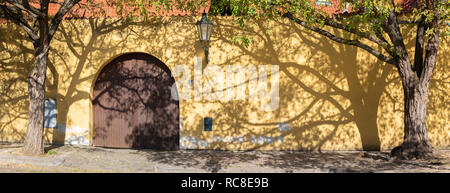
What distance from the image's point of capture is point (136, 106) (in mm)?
9797

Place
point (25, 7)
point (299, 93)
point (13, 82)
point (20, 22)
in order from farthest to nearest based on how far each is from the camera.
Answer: point (13, 82) → point (299, 93) → point (20, 22) → point (25, 7)

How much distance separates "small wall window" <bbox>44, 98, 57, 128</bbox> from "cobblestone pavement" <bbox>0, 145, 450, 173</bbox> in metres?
1.09

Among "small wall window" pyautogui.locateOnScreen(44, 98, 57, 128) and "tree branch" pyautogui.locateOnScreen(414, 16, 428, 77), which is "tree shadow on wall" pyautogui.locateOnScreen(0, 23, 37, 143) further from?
"tree branch" pyautogui.locateOnScreen(414, 16, 428, 77)

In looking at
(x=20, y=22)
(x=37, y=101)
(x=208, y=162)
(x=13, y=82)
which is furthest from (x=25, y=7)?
(x=208, y=162)

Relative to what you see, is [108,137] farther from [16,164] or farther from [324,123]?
[324,123]

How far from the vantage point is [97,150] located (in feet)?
30.4

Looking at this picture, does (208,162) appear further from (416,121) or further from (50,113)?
(50,113)

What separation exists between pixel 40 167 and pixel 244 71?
5161 millimetres

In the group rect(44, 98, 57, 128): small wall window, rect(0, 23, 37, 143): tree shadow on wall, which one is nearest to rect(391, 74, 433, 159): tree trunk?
rect(44, 98, 57, 128): small wall window

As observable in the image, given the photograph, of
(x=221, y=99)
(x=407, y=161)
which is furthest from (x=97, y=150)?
(x=407, y=161)

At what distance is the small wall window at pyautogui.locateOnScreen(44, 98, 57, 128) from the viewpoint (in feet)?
32.6

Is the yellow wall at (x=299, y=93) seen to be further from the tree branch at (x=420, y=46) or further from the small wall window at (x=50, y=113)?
the small wall window at (x=50, y=113)

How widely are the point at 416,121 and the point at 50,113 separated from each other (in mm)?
9122

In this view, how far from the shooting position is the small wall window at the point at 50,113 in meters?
9.93
